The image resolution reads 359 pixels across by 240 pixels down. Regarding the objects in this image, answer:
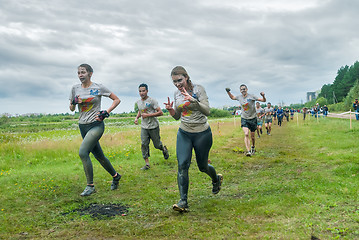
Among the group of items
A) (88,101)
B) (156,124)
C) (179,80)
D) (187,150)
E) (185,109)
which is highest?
(179,80)

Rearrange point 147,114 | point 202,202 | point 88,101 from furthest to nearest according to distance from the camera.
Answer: point 147,114 < point 88,101 < point 202,202

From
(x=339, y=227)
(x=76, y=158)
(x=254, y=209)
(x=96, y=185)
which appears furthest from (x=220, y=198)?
(x=76, y=158)

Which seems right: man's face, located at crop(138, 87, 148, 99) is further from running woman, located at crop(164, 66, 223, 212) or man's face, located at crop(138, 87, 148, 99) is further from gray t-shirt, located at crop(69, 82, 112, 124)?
running woman, located at crop(164, 66, 223, 212)

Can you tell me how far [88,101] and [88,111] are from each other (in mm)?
216

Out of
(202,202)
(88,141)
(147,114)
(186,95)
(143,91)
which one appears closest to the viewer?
(186,95)

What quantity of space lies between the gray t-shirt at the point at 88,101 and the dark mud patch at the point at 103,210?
1.84 metres

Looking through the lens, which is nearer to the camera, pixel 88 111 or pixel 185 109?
pixel 185 109

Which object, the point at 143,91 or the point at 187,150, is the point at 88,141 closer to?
the point at 187,150

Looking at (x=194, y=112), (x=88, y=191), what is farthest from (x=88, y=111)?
(x=194, y=112)

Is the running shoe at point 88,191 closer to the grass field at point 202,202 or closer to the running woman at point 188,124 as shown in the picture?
the grass field at point 202,202

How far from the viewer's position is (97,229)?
4.13m

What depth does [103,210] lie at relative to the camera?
201 inches

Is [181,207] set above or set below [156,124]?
below

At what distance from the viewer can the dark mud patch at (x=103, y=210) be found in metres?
4.81
